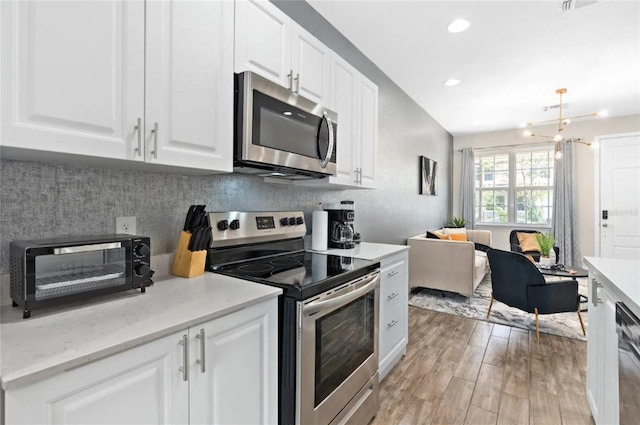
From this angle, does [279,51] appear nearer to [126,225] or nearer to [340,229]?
[126,225]

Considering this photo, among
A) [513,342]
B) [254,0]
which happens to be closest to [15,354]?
[254,0]

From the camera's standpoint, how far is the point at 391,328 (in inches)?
92.4

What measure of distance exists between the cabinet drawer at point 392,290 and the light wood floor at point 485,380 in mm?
512

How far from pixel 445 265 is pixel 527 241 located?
219 cm

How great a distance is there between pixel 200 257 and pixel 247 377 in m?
0.60

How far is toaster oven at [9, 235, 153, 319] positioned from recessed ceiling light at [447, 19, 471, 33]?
288cm

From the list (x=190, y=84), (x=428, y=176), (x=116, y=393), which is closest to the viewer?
(x=116, y=393)

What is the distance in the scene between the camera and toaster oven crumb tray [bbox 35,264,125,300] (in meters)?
1.02

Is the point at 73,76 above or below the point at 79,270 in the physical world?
above

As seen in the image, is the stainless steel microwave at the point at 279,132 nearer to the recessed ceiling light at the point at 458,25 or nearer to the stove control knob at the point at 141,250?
the stove control knob at the point at 141,250

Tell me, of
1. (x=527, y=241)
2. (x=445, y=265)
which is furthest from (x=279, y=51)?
(x=527, y=241)

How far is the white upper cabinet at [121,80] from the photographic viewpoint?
908 mm

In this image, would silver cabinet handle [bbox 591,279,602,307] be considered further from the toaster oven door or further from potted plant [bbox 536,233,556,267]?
the toaster oven door

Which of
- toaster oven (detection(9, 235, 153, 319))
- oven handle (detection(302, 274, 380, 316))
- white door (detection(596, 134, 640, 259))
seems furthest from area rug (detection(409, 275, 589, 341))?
toaster oven (detection(9, 235, 153, 319))
